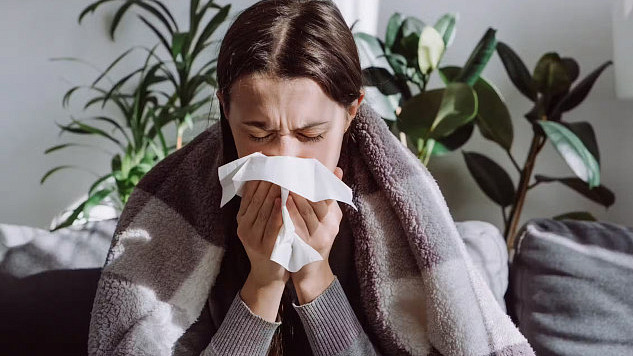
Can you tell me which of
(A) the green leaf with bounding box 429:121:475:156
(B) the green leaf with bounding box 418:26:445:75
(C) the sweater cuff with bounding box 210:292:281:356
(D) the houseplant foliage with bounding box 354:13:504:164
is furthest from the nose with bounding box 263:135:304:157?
(A) the green leaf with bounding box 429:121:475:156

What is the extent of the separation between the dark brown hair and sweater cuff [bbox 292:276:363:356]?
0.83ft

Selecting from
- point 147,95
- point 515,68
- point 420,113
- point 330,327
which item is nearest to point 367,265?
point 330,327

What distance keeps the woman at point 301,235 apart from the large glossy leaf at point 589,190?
2.05 feet

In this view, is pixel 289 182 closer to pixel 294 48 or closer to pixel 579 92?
pixel 294 48

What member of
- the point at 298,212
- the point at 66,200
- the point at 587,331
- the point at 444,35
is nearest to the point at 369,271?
the point at 298,212

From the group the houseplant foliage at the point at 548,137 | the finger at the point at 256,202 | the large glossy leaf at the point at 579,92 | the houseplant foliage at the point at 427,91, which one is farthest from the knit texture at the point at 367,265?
the large glossy leaf at the point at 579,92

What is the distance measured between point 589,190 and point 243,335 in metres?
0.91

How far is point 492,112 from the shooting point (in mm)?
1387

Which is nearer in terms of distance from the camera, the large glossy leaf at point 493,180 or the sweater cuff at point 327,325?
the sweater cuff at point 327,325

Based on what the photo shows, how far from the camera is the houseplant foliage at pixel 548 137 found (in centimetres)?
129

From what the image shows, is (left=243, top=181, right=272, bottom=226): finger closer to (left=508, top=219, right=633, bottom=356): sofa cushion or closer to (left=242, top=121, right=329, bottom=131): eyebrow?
(left=242, top=121, right=329, bottom=131): eyebrow

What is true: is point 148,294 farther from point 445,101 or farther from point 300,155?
point 445,101

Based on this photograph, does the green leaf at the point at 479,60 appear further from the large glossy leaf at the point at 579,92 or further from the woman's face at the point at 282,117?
the woman's face at the point at 282,117

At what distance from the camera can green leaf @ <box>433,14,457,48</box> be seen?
137 cm
